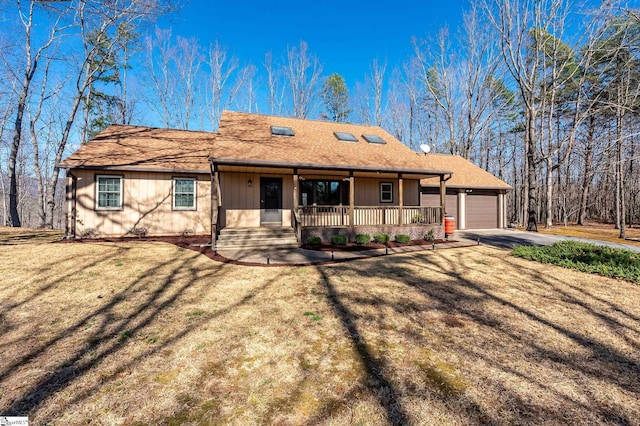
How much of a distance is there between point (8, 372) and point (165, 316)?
158 cm

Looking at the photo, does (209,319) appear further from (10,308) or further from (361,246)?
(361,246)

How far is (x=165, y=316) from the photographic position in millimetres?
4066

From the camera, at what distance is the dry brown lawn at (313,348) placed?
2297 millimetres

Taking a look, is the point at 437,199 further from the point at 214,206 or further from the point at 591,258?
the point at 214,206

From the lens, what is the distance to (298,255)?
8312 millimetres

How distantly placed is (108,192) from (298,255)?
8.30 meters

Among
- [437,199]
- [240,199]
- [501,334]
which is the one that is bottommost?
[501,334]

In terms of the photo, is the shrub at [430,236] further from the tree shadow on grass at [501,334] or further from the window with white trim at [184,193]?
the window with white trim at [184,193]

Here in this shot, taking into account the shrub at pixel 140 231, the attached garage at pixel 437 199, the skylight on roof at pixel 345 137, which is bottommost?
the shrub at pixel 140 231

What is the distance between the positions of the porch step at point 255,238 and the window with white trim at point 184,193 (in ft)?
7.53

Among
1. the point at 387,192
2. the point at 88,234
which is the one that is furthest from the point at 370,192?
the point at 88,234

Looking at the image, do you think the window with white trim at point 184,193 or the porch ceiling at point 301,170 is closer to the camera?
the porch ceiling at point 301,170

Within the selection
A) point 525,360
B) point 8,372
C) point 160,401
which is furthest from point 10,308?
point 525,360

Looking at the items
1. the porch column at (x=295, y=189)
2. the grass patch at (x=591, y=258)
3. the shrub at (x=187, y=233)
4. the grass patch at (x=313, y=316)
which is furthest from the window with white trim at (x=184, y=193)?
the grass patch at (x=591, y=258)
